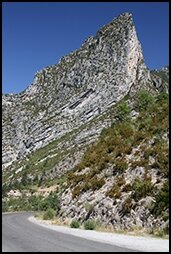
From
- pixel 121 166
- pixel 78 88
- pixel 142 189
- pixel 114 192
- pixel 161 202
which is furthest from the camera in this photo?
pixel 78 88

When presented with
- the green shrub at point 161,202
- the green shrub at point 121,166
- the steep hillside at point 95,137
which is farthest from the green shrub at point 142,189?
the green shrub at point 121,166

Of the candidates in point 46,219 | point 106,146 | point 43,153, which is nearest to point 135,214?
point 106,146

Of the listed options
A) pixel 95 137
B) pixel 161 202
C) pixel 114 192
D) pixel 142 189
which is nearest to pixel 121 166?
pixel 114 192

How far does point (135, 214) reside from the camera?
25.8 m

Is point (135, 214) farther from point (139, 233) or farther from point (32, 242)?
point (32, 242)

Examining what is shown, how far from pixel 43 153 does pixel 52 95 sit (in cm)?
2659

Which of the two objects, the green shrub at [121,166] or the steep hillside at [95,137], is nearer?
the steep hillside at [95,137]

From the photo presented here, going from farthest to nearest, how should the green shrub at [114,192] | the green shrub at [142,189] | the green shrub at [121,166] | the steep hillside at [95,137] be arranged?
the green shrub at [121,166] < the green shrub at [114,192] < the steep hillside at [95,137] < the green shrub at [142,189]

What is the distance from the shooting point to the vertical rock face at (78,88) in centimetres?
14225

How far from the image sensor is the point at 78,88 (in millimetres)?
154750

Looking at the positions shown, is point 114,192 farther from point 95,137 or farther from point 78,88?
point 78,88

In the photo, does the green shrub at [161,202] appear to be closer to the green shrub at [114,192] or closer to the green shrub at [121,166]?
the green shrub at [114,192]

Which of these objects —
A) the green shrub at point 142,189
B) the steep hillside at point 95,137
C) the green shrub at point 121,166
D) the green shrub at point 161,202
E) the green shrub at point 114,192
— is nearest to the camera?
the green shrub at point 161,202

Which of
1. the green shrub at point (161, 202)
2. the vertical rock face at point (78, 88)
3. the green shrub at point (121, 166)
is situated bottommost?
the green shrub at point (161, 202)
